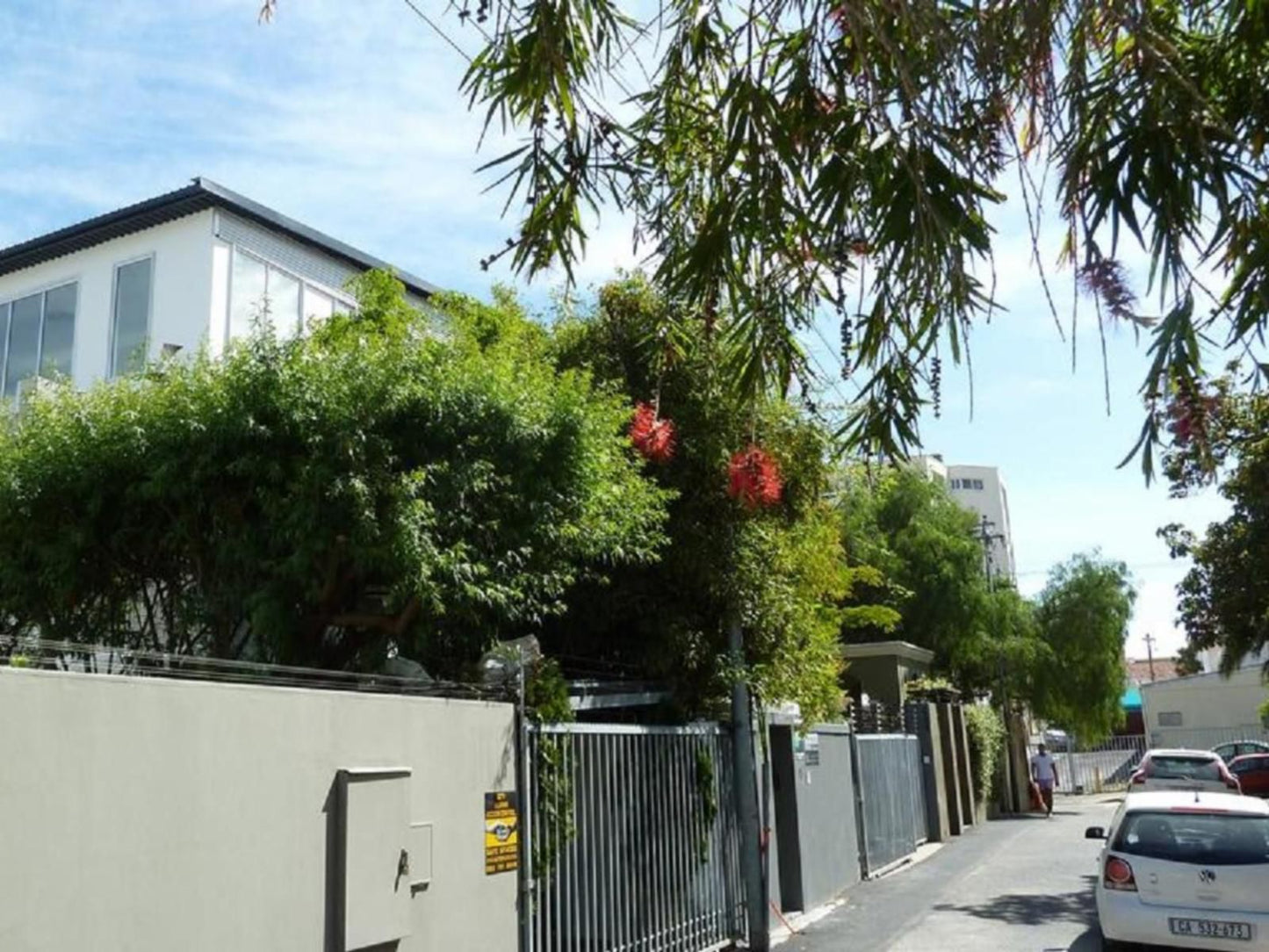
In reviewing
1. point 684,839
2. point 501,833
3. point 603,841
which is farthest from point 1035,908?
point 501,833

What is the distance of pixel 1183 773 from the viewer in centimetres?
Answer: 2305

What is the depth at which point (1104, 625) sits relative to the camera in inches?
1438

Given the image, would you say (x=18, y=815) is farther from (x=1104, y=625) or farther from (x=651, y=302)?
(x=1104, y=625)

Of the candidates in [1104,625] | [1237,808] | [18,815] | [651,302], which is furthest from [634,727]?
[1104,625]

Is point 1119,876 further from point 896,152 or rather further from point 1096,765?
point 1096,765

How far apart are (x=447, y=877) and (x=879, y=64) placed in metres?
5.09

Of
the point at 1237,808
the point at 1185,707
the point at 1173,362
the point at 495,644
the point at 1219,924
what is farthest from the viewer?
the point at 1185,707

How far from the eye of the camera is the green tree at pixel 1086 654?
3609 centimetres

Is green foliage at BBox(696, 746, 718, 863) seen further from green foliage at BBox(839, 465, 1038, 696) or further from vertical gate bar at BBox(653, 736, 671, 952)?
green foliage at BBox(839, 465, 1038, 696)

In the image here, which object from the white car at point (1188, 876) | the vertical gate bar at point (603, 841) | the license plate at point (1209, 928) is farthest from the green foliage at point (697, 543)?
the license plate at point (1209, 928)

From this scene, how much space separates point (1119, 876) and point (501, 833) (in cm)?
561

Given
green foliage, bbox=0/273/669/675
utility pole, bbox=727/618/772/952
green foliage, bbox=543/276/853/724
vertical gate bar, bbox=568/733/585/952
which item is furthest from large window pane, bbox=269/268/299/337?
vertical gate bar, bbox=568/733/585/952

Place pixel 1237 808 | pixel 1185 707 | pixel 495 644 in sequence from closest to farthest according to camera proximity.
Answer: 1. pixel 495 644
2. pixel 1237 808
3. pixel 1185 707

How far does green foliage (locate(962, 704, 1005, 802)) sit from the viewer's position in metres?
27.6
